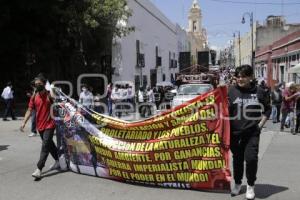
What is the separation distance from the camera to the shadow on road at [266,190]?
24.2 ft

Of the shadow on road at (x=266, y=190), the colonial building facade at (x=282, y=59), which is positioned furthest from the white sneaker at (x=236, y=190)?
the colonial building facade at (x=282, y=59)

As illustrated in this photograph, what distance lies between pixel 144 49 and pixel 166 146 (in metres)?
38.8

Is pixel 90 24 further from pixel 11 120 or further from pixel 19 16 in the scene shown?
pixel 11 120

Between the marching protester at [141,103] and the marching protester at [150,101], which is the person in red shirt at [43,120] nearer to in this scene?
the marching protester at [141,103]

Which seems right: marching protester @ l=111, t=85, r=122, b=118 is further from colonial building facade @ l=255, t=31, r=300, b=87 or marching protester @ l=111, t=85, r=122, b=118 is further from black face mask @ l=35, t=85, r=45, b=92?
black face mask @ l=35, t=85, r=45, b=92

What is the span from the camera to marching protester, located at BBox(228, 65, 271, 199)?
275 inches

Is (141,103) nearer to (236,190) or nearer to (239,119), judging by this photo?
(236,190)

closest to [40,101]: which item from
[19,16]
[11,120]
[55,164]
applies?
[55,164]

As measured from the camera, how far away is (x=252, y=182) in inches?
277

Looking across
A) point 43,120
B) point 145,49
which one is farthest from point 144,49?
point 43,120

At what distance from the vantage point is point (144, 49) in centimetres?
4616

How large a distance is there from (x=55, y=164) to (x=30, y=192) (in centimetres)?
172

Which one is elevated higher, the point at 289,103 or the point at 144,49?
the point at 144,49

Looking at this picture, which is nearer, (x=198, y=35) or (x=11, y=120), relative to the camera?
(x=11, y=120)
